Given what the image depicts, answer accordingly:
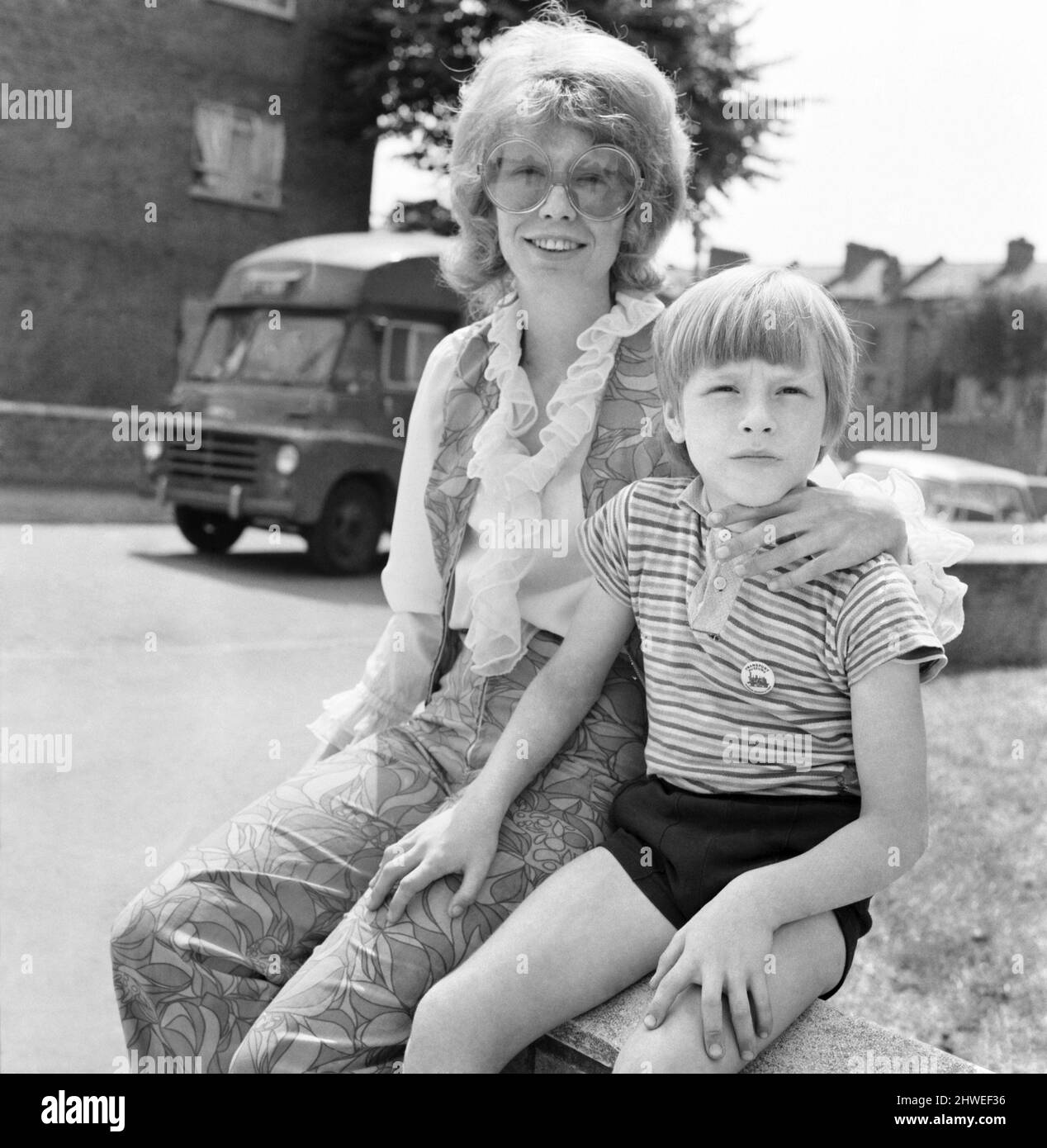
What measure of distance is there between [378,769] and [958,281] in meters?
11.4

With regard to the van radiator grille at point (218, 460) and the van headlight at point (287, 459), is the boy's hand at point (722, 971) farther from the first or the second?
the van radiator grille at point (218, 460)

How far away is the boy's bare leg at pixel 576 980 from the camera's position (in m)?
1.37

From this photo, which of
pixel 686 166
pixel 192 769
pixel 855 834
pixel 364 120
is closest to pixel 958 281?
pixel 364 120

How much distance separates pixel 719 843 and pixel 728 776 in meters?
0.09

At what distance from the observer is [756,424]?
1.50 metres

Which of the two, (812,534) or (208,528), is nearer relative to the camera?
(812,534)

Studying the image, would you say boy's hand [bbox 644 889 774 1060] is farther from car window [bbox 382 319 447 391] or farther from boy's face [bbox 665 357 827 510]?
car window [bbox 382 319 447 391]

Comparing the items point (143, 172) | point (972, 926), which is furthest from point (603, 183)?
point (143, 172)

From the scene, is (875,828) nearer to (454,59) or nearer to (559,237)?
(559,237)

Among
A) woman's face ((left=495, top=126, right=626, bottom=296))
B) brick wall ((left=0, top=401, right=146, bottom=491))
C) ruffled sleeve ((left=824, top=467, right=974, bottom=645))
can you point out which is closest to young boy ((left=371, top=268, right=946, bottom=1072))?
ruffled sleeve ((left=824, top=467, right=974, bottom=645))

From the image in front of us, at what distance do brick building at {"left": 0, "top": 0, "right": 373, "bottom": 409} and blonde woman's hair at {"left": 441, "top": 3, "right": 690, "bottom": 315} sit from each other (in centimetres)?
1290

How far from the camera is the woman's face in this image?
194 centimetres

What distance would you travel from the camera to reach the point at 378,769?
192 centimetres
